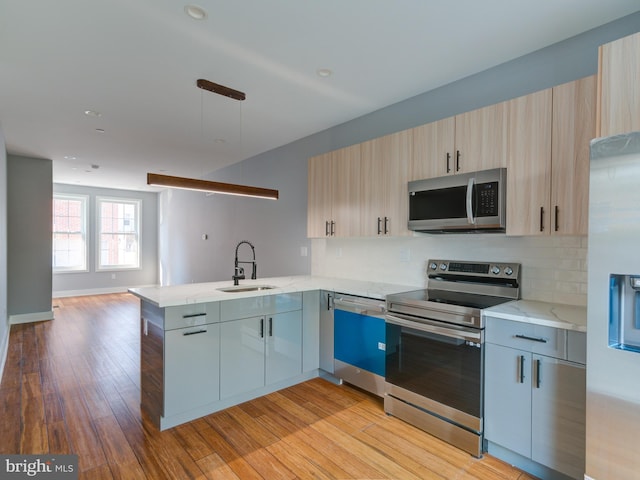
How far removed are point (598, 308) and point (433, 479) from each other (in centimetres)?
128

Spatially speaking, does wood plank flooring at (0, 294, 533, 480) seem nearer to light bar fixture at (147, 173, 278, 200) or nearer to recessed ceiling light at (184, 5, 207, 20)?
light bar fixture at (147, 173, 278, 200)

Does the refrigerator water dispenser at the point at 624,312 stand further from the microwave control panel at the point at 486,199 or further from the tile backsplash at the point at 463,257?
the microwave control panel at the point at 486,199

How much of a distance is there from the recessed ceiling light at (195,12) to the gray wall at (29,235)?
17.4 feet

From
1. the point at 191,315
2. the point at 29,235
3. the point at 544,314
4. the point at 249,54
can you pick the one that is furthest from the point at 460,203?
the point at 29,235

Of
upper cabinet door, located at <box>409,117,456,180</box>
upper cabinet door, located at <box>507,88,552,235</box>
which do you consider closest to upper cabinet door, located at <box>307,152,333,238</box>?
upper cabinet door, located at <box>409,117,456,180</box>

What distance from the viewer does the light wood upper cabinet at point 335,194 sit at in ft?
10.8

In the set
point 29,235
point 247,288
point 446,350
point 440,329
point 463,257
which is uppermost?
point 29,235

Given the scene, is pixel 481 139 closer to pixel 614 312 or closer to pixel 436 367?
pixel 614 312

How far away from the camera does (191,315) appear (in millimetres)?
2453

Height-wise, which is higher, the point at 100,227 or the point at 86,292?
the point at 100,227

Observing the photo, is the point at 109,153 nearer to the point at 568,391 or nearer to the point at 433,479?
the point at 433,479

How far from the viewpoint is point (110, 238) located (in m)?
8.73

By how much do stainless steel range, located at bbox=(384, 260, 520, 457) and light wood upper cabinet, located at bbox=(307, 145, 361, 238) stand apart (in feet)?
3.42

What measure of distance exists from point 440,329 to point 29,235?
21.9 ft
